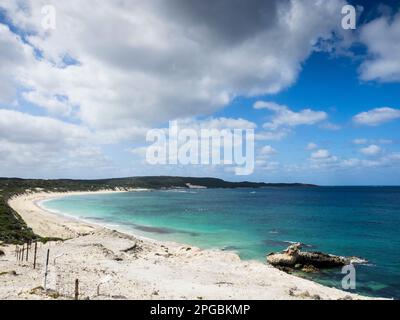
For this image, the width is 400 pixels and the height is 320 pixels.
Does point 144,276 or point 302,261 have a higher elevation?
point 144,276

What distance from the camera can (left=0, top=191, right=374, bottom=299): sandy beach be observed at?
20.0 m

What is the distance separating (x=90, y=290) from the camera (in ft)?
64.7

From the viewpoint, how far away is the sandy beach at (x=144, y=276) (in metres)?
20.0

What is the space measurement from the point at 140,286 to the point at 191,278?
17.7 ft

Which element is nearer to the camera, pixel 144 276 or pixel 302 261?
pixel 144 276

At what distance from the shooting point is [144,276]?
84.7 feet

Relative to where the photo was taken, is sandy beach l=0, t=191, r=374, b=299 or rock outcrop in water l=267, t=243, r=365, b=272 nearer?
sandy beach l=0, t=191, r=374, b=299

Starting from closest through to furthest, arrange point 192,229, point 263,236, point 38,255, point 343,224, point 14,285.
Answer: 1. point 14,285
2. point 38,255
3. point 263,236
4. point 192,229
5. point 343,224

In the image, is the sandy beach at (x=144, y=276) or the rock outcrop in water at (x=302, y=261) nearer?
the sandy beach at (x=144, y=276)
